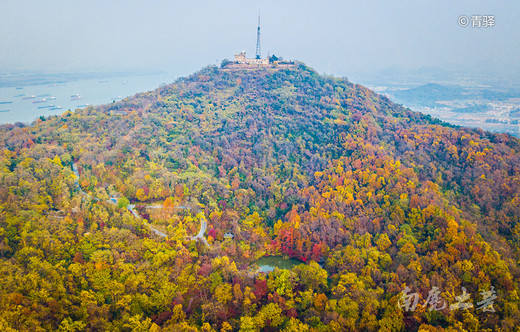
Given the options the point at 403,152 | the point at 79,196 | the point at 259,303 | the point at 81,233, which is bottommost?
the point at 259,303

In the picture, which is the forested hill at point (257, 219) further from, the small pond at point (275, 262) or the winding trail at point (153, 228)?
the small pond at point (275, 262)

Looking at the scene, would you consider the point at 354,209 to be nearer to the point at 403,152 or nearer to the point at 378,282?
the point at 378,282

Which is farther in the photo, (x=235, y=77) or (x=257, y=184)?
(x=235, y=77)

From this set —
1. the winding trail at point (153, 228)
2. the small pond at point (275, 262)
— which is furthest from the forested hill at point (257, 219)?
the small pond at point (275, 262)

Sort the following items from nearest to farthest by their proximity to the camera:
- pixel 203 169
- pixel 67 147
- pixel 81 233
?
1. pixel 81 233
2. pixel 67 147
3. pixel 203 169

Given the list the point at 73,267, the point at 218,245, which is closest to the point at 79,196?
the point at 73,267

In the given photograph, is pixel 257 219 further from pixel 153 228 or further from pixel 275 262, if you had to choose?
pixel 153 228

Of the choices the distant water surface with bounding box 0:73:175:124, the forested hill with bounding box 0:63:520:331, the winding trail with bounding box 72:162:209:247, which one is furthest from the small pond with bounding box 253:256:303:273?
the distant water surface with bounding box 0:73:175:124

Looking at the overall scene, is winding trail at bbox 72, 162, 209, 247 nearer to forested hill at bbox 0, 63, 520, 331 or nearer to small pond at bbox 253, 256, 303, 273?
forested hill at bbox 0, 63, 520, 331
